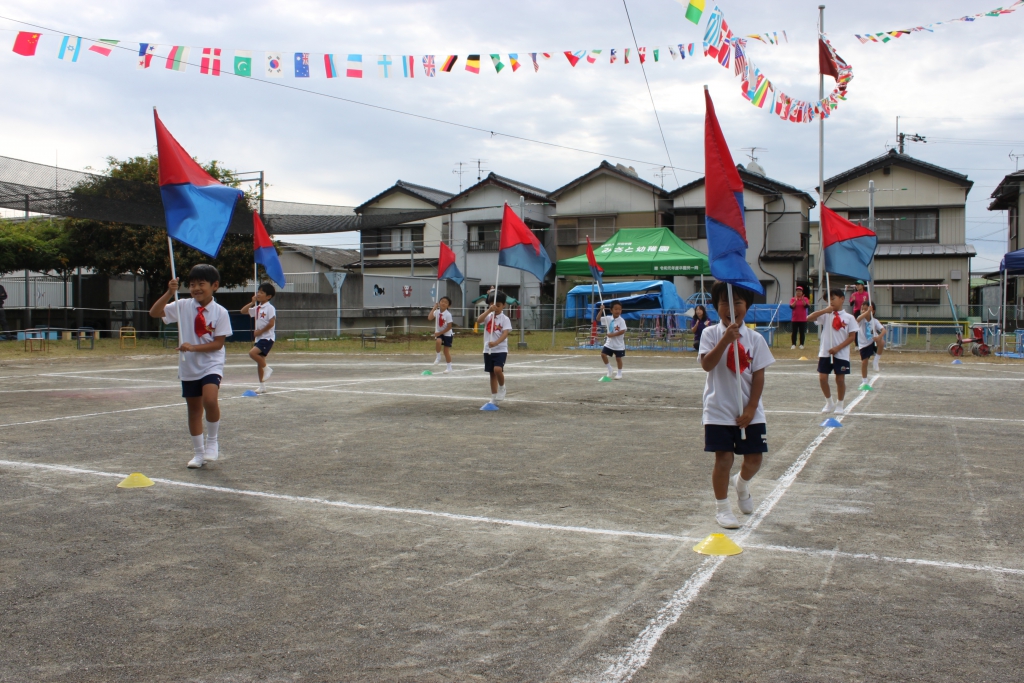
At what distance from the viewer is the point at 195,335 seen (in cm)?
754

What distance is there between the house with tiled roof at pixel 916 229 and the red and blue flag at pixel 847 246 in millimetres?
27371

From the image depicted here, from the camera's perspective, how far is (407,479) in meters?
6.96

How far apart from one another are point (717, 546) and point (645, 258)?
23919mm

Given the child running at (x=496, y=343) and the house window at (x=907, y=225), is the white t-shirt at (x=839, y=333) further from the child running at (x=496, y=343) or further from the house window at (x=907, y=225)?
the house window at (x=907, y=225)

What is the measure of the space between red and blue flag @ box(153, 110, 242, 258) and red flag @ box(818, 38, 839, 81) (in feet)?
53.4

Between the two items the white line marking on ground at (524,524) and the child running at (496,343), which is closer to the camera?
the white line marking on ground at (524,524)

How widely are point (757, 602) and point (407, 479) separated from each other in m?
3.69

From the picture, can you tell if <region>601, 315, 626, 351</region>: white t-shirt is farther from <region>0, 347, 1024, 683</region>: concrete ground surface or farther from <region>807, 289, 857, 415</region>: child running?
<region>0, 347, 1024, 683</region>: concrete ground surface

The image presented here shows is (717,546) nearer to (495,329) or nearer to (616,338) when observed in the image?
(495,329)

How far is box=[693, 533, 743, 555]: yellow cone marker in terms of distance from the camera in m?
4.73

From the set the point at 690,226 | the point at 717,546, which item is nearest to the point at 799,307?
the point at 690,226

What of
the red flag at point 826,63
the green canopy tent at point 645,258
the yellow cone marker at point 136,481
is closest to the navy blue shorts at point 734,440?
the yellow cone marker at point 136,481

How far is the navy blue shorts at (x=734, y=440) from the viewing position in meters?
5.31

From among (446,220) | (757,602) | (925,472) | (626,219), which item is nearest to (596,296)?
(626,219)
